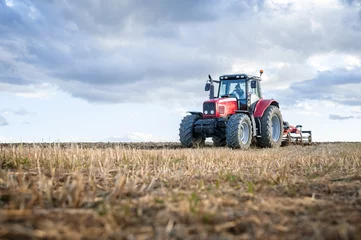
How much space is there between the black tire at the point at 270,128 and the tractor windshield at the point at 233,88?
1287 millimetres

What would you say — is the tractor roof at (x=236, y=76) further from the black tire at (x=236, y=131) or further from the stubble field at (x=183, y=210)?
the stubble field at (x=183, y=210)

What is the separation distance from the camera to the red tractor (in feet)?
43.4

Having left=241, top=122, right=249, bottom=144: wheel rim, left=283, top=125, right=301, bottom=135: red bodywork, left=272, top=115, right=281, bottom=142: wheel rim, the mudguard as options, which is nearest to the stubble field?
left=241, top=122, right=249, bottom=144: wheel rim

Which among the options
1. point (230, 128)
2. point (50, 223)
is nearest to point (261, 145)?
point (230, 128)

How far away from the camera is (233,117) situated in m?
13.1

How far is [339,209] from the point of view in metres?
3.41

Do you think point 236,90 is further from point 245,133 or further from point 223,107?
point 245,133

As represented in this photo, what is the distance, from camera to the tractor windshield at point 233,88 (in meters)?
14.6

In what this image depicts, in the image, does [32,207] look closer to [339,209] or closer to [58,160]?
[339,209]

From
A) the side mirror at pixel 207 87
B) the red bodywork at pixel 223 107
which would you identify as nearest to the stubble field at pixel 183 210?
the red bodywork at pixel 223 107

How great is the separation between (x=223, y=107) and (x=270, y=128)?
2458 millimetres

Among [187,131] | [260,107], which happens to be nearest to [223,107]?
[187,131]

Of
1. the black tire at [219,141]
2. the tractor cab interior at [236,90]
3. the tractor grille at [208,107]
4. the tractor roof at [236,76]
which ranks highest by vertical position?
the tractor roof at [236,76]

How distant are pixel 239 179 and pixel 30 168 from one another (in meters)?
3.13
